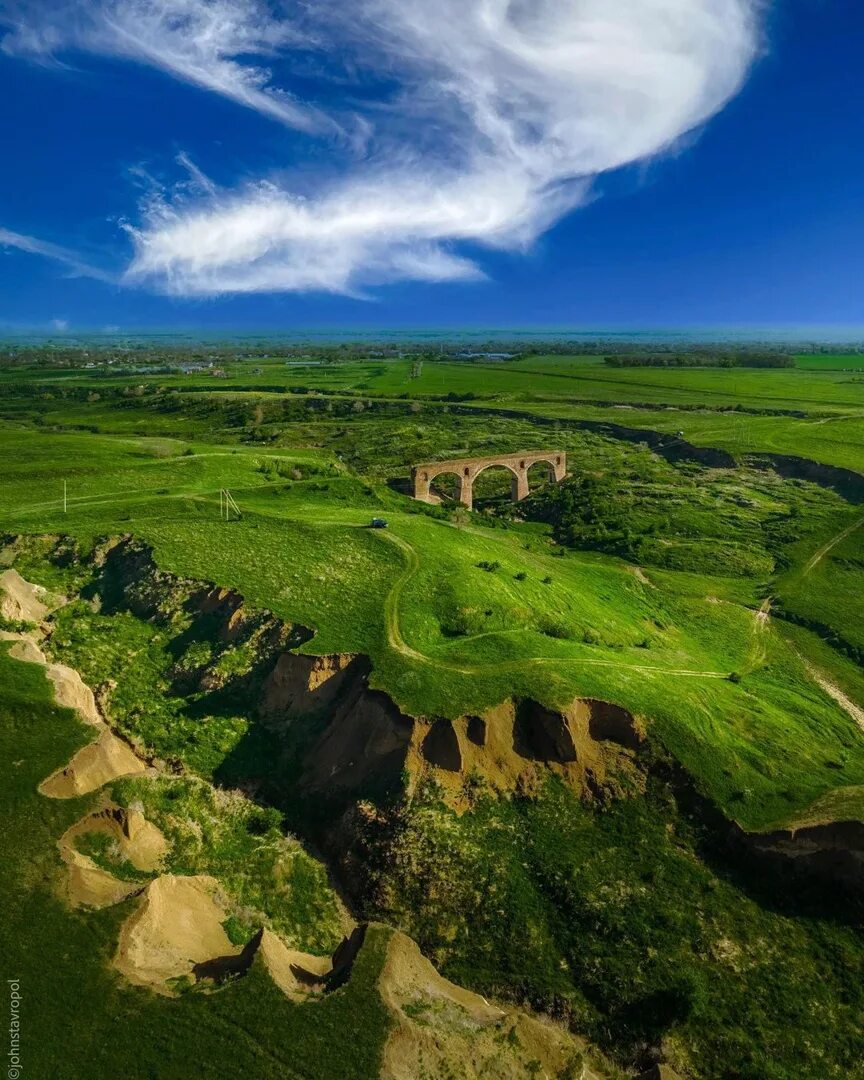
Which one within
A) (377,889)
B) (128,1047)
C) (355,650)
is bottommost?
(377,889)

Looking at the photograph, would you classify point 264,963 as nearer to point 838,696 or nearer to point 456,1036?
point 456,1036

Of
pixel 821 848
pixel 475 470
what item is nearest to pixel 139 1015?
pixel 821 848

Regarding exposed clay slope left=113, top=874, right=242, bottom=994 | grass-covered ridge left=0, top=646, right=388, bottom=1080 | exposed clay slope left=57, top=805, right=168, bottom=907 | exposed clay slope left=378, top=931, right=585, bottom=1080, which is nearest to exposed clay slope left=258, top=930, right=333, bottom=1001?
grass-covered ridge left=0, top=646, right=388, bottom=1080

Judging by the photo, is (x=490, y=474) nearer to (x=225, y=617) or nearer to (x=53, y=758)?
(x=225, y=617)

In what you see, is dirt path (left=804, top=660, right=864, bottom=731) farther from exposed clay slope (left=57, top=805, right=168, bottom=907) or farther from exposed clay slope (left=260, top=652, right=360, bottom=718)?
exposed clay slope (left=57, top=805, right=168, bottom=907)

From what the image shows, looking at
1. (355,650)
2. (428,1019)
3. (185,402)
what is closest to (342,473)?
(355,650)

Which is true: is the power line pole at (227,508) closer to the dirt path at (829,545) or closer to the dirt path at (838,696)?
the dirt path at (838,696)
